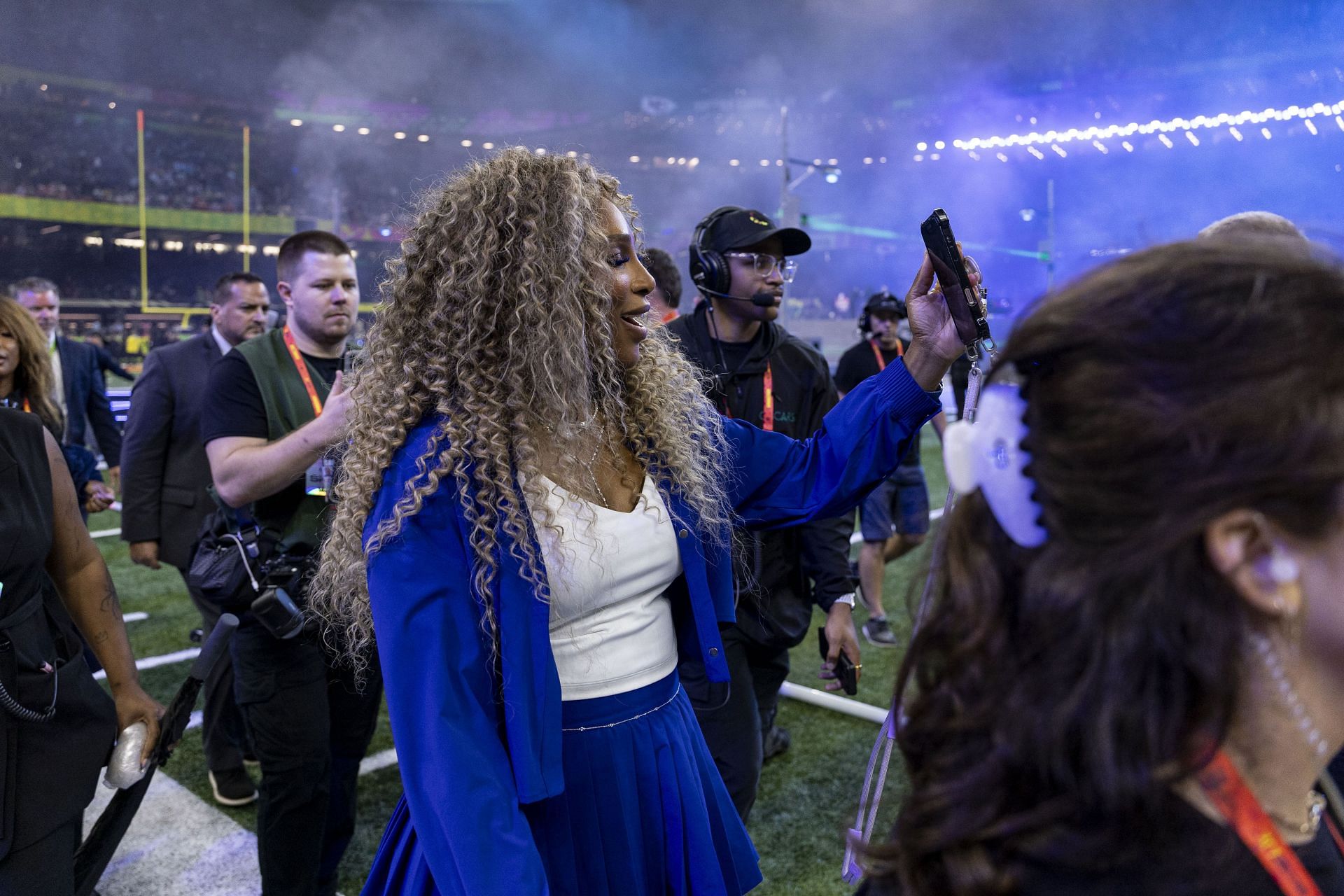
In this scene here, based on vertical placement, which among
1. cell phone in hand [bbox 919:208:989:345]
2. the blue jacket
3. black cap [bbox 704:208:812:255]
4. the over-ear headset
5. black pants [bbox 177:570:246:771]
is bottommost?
black pants [bbox 177:570:246:771]

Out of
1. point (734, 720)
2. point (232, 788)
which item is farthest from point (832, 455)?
point (232, 788)

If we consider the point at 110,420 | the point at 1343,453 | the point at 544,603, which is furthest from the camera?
the point at 110,420

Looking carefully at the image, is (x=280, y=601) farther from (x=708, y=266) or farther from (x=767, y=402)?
(x=708, y=266)

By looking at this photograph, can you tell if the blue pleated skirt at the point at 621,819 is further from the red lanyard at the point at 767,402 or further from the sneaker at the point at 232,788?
the sneaker at the point at 232,788

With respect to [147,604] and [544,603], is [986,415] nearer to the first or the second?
[544,603]

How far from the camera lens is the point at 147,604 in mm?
6473

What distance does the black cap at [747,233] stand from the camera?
3402 mm

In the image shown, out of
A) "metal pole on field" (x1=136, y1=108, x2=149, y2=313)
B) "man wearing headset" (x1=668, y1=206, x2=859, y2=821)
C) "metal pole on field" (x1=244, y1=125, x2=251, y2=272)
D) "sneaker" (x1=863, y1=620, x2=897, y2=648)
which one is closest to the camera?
"man wearing headset" (x1=668, y1=206, x2=859, y2=821)

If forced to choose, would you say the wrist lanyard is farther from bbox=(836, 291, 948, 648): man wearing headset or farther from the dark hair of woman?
bbox=(836, 291, 948, 648): man wearing headset

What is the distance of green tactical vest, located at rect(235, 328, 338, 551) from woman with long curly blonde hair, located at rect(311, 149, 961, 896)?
1150 mm

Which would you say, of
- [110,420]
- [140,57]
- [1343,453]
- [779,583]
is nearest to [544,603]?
[1343,453]

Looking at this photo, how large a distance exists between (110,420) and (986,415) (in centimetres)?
657

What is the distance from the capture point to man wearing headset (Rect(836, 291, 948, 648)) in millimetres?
5703

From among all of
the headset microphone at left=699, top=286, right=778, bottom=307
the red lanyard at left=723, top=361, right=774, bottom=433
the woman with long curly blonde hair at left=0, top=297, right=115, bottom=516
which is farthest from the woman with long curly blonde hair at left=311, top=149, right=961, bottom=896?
the woman with long curly blonde hair at left=0, top=297, right=115, bottom=516
